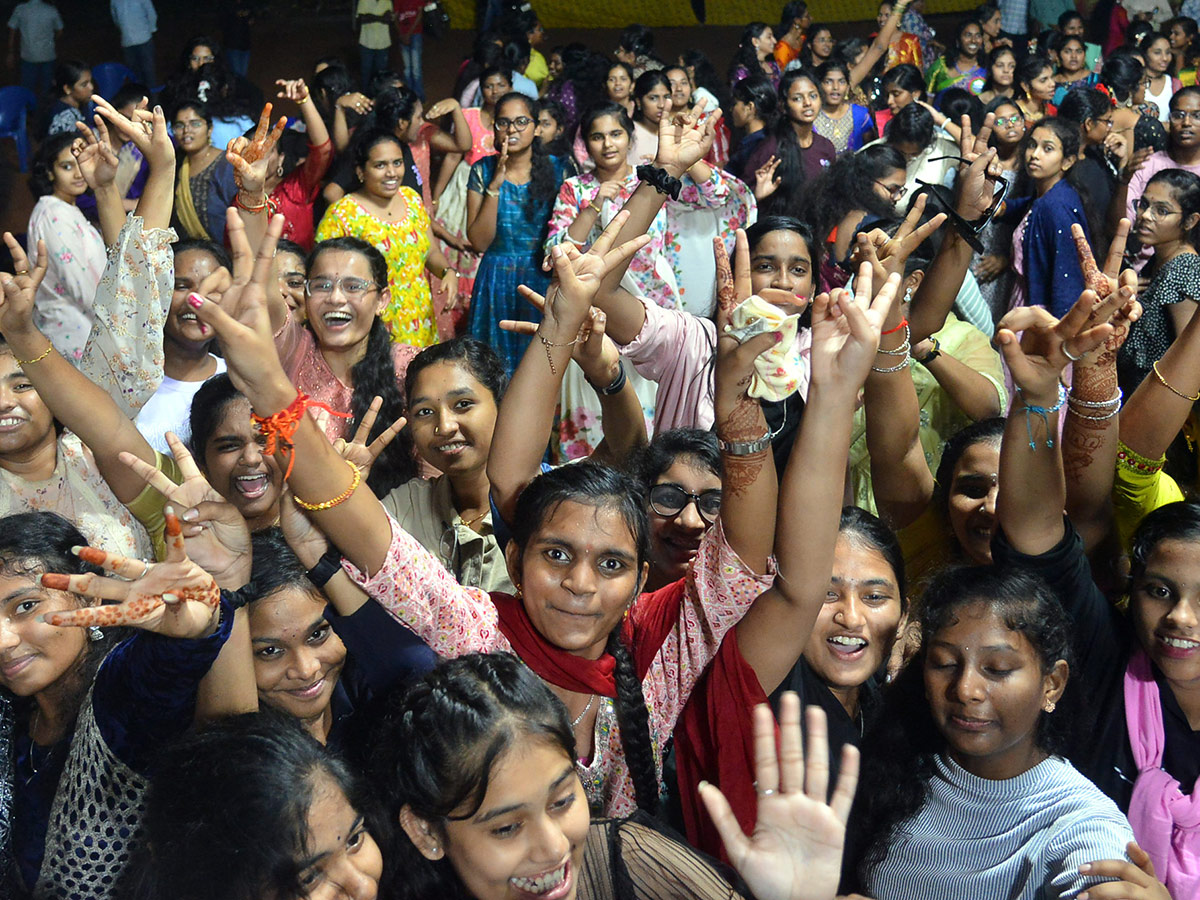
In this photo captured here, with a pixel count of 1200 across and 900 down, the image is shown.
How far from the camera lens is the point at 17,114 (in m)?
7.79

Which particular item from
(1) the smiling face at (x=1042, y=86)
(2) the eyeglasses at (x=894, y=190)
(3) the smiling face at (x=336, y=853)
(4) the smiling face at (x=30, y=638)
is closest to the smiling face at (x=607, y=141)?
(2) the eyeglasses at (x=894, y=190)

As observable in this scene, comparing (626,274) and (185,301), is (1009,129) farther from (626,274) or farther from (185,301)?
(185,301)

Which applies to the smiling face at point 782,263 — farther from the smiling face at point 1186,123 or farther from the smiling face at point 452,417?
the smiling face at point 1186,123

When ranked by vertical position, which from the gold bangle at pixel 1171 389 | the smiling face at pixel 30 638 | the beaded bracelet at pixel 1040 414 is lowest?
the smiling face at pixel 30 638

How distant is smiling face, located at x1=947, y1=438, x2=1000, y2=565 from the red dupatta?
80 centimetres

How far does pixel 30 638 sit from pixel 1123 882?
63.8 inches

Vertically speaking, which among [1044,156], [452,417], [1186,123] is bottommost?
[452,417]

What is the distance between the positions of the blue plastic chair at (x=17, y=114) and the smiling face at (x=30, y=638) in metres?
6.87

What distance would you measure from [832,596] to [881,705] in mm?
248

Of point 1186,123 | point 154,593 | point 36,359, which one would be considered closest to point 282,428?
point 154,593

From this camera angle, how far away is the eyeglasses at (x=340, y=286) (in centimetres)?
334

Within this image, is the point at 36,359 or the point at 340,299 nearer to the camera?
the point at 36,359

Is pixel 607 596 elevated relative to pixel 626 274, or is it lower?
lower

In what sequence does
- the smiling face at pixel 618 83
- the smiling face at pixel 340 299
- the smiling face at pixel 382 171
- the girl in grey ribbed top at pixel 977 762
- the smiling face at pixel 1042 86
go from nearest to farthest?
the girl in grey ribbed top at pixel 977 762, the smiling face at pixel 340 299, the smiling face at pixel 382 171, the smiling face at pixel 618 83, the smiling face at pixel 1042 86
